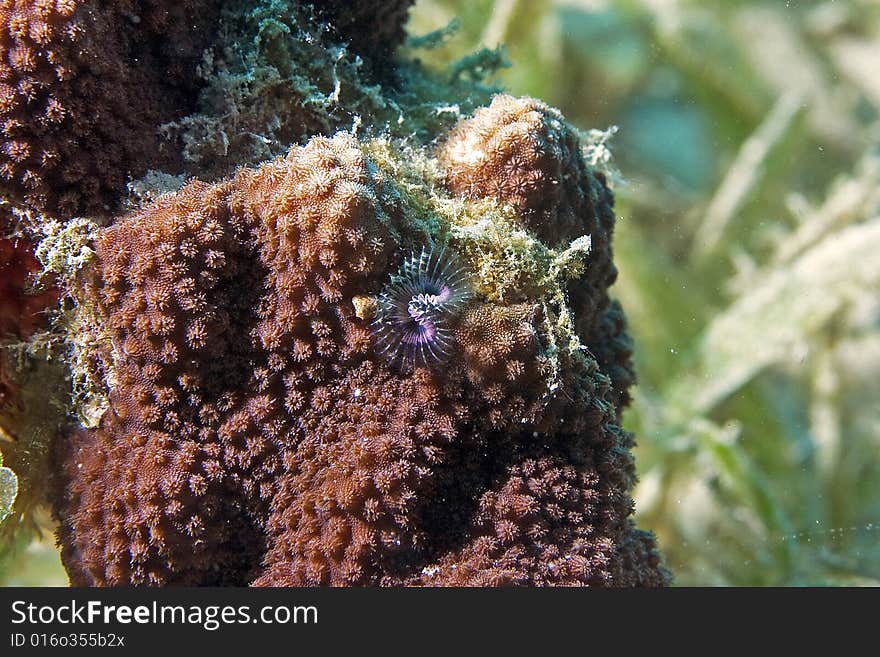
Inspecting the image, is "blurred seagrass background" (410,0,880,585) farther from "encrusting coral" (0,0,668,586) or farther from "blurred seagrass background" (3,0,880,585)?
"encrusting coral" (0,0,668,586)

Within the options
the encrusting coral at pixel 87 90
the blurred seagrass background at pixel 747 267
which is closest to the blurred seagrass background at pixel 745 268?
the blurred seagrass background at pixel 747 267

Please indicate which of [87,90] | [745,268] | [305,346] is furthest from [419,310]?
[745,268]

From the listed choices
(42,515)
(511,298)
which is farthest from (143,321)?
(42,515)

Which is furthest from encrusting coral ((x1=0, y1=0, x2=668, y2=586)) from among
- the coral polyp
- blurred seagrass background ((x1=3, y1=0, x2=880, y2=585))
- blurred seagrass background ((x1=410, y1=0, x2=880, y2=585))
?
blurred seagrass background ((x1=410, y1=0, x2=880, y2=585))

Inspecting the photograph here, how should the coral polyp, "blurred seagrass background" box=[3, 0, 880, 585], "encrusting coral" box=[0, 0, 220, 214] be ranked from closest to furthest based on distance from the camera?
"encrusting coral" box=[0, 0, 220, 214]
the coral polyp
"blurred seagrass background" box=[3, 0, 880, 585]

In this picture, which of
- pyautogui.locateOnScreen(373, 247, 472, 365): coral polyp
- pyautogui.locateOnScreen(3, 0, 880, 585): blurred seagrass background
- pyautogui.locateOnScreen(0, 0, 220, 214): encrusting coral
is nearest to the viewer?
pyautogui.locateOnScreen(0, 0, 220, 214): encrusting coral

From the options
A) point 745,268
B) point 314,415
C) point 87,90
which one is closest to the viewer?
point 87,90

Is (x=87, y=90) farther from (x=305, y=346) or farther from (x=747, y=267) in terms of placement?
(x=747, y=267)

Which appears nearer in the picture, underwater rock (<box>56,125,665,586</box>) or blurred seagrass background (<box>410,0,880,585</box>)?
underwater rock (<box>56,125,665,586</box>)

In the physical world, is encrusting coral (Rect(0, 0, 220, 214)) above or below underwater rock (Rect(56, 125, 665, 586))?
above
